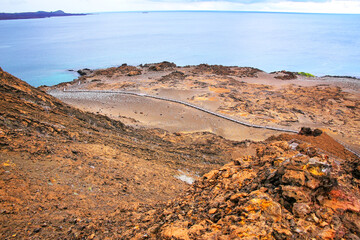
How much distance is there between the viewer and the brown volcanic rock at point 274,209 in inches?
124

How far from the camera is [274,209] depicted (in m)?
3.37

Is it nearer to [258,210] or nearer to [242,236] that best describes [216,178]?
[258,210]

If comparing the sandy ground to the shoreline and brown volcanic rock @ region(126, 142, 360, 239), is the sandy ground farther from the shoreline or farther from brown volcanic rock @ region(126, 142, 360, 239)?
brown volcanic rock @ region(126, 142, 360, 239)

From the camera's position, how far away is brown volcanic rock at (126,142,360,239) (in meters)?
3.15

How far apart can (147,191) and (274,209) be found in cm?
422

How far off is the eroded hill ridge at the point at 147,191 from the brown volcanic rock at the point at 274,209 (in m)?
0.01

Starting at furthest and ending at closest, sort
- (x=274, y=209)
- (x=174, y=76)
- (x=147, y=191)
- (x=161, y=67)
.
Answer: (x=161, y=67) < (x=174, y=76) < (x=147, y=191) < (x=274, y=209)

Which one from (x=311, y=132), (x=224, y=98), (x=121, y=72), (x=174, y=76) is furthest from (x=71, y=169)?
(x=121, y=72)

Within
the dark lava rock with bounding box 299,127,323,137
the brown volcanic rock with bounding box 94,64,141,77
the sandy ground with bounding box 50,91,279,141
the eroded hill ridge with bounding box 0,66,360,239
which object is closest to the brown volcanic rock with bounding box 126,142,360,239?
the eroded hill ridge with bounding box 0,66,360,239

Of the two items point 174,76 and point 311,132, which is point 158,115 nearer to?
point 311,132

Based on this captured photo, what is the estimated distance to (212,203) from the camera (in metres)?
4.15

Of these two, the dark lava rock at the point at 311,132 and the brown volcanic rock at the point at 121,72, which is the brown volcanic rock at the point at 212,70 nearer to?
the brown volcanic rock at the point at 121,72

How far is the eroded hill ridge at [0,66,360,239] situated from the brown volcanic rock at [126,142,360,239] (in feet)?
0.05

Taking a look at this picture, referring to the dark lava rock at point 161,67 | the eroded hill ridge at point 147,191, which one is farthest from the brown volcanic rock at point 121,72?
the eroded hill ridge at point 147,191
